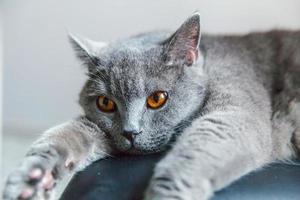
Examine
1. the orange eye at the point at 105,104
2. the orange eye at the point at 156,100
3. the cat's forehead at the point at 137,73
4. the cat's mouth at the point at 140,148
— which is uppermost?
the cat's forehead at the point at 137,73

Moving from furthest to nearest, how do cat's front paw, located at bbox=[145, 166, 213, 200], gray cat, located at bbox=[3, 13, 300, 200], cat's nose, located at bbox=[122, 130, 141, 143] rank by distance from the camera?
cat's nose, located at bbox=[122, 130, 141, 143] < gray cat, located at bbox=[3, 13, 300, 200] < cat's front paw, located at bbox=[145, 166, 213, 200]

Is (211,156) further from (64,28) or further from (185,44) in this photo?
(64,28)

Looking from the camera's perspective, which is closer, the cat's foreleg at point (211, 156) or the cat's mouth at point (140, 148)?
the cat's foreleg at point (211, 156)

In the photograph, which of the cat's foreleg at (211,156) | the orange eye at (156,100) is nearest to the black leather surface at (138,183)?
the cat's foreleg at (211,156)

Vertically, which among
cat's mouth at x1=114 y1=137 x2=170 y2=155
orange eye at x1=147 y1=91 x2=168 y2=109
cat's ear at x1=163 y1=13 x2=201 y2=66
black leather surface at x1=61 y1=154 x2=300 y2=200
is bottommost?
cat's mouth at x1=114 y1=137 x2=170 y2=155

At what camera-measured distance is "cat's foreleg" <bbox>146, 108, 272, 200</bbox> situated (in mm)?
968

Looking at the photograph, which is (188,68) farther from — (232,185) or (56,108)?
(56,108)

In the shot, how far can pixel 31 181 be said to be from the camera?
3.43 ft

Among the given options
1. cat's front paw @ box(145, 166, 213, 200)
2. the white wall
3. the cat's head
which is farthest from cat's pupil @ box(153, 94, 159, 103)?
the white wall

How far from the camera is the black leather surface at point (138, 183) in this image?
993mm

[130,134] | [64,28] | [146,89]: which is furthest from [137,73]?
[64,28]

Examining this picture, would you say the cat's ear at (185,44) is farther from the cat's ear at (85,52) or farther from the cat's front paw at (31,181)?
the cat's front paw at (31,181)

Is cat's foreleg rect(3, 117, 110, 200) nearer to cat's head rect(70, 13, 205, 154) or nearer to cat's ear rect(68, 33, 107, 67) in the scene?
cat's head rect(70, 13, 205, 154)

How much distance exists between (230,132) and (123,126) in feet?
0.81
